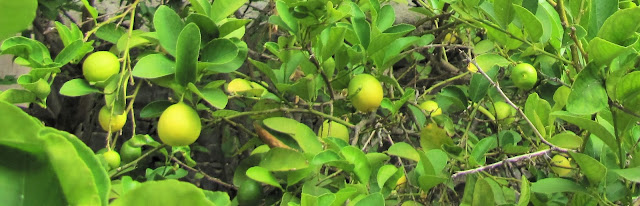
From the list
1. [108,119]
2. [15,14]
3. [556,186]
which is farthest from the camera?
[108,119]

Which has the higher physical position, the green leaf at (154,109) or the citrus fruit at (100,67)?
the citrus fruit at (100,67)

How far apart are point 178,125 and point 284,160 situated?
0.16 metres

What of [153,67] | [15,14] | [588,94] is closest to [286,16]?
[153,67]

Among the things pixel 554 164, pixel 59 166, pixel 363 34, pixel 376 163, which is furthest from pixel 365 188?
pixel 59 166

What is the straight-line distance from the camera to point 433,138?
1.04 meters

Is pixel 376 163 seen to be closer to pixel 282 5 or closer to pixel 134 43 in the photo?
pixel 282 5

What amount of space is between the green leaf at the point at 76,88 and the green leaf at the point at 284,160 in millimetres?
287

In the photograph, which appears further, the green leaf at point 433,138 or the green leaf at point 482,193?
the green leaf at point 433,138

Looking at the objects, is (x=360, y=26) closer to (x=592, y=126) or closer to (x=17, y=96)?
(x=592, y=126)

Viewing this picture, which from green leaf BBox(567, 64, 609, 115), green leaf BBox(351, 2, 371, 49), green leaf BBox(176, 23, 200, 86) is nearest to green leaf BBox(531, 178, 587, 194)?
green leaf BBox(567, 64, 609, 115)

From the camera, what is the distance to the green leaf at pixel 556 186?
2.64ft

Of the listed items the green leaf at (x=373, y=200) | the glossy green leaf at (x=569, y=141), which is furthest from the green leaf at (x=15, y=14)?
the glossy green leaf at (x=569, y=141)

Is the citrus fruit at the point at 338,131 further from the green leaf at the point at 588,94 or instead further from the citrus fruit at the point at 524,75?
the green leaf at the point at 588,94

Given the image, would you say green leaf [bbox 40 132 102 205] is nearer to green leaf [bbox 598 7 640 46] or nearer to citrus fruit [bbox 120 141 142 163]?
green leaf [bbox 598 7 640 46]
